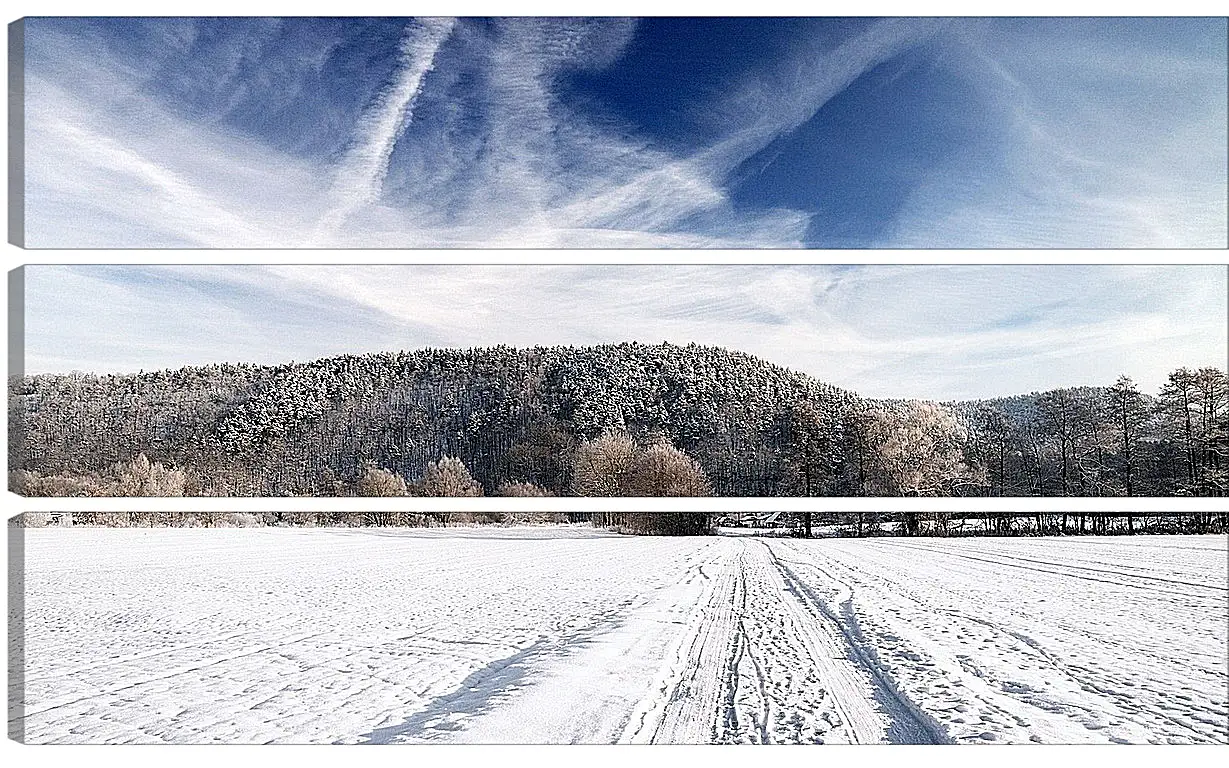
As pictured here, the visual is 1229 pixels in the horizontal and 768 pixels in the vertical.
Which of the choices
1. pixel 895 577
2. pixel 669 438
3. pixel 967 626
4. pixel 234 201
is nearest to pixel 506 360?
pixel 669 438

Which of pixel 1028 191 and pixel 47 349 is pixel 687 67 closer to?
pixel 1028 191

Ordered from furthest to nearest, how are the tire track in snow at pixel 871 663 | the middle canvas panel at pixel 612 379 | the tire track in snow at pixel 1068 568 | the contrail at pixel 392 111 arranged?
the contrail at pixel 392 111 → the middle canvas panel at pixel 612 379 → the tire track in snow at pixel 1068 568 → the tire track in snow at pixel 871 663

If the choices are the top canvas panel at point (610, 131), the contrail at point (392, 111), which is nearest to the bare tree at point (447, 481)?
the top canvas panel at point (610, 131)

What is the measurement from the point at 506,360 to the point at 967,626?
1.52 m

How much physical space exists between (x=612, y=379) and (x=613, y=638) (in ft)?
2.45

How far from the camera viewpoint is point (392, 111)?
9.89 ft

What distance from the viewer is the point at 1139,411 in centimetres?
284

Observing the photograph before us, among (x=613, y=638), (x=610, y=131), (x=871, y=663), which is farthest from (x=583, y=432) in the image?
(x=871, y=663)

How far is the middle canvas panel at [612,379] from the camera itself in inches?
113

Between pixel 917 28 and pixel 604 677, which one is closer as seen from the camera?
pixel 604 677

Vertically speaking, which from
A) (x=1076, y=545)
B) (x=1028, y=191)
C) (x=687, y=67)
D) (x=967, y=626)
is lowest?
(x=967, y=626)

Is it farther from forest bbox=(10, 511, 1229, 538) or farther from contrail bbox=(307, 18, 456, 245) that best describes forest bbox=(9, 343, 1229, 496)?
contrail bbox=(307, 18, 456, 245)

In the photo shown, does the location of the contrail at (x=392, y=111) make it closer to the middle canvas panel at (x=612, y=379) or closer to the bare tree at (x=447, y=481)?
the middle canvas panel at (x=612, y=379)

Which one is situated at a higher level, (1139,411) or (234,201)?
(234,201)
